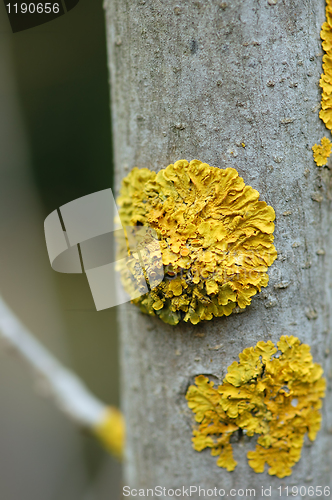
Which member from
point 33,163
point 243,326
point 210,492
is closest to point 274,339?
point 243,326

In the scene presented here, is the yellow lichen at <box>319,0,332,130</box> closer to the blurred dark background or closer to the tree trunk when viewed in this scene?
the tree trunk

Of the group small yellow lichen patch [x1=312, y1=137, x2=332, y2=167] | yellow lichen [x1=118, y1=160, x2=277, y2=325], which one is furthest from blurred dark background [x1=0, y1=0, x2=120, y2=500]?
small yellow lichen patch [x1=312, y1=137, x2=332, y2=167]

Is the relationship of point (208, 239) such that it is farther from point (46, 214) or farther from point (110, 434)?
point (110, 434)

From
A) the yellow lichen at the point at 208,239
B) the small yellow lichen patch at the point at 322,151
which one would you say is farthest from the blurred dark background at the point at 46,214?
the small yellow lichen patch at the point at 322,151

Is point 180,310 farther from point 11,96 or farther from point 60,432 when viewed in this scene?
point 60,432

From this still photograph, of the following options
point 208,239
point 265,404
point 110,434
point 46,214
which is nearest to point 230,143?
point 208,239

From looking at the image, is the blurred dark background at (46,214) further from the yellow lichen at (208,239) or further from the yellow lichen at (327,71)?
the yellow lichen at (327,71)

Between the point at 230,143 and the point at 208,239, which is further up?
the point at 230,143
